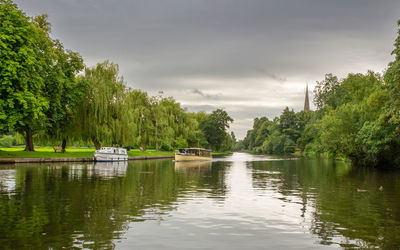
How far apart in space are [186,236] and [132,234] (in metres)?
1.79

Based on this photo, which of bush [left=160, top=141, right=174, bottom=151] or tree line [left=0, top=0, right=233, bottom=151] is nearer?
tree line [left=0, top=0, right=233, bottom=151]

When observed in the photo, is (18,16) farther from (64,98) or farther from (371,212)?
(371,212)

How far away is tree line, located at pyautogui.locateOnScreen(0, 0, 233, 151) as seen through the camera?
120 feet

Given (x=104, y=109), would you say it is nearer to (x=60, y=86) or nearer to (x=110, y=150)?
(x=110, y=150)

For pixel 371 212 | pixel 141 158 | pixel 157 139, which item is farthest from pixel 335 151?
pixel 371 212

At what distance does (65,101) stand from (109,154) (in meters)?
11.2

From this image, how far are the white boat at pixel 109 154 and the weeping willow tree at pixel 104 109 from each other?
1.99 m

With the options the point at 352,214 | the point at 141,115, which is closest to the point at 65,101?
the point at 141,115

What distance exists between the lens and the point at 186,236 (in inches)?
457

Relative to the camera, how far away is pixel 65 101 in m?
53.4

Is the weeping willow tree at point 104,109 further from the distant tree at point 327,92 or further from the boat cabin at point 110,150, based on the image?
the distant tree at point 327,92

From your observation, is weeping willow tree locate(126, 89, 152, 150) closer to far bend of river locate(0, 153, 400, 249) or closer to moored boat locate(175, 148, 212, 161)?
moored boat locate(175, 148, 212, 161)

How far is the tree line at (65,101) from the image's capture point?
36438mm

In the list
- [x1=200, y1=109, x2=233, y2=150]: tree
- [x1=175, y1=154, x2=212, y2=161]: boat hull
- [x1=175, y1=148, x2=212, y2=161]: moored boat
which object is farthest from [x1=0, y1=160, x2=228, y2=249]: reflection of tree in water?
[x1=200, y1=109, x2=233, y2=150]: tree
